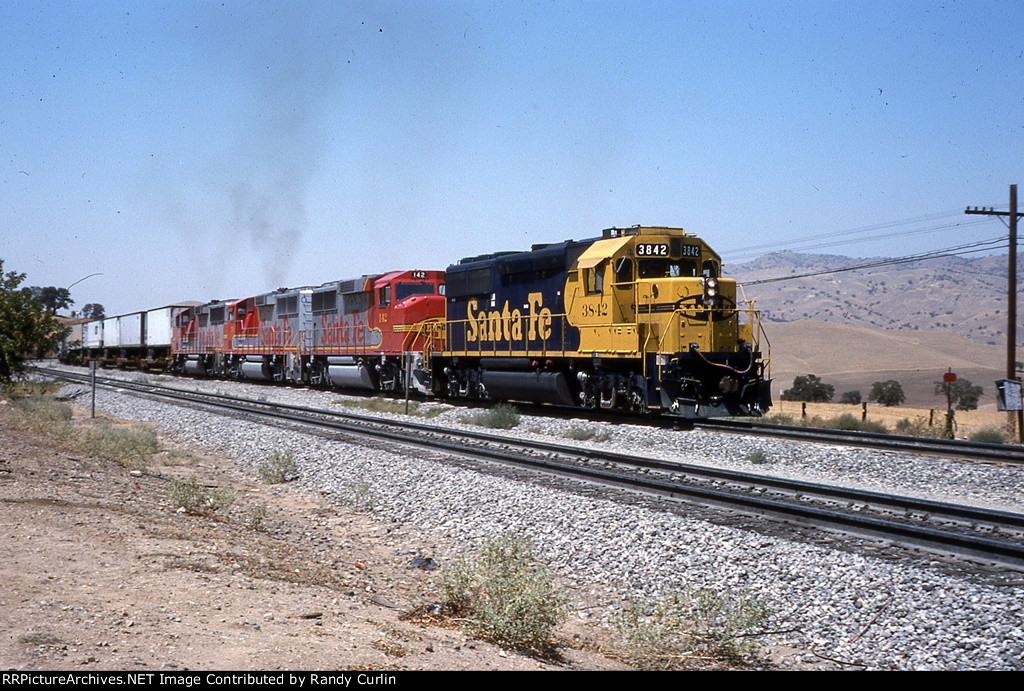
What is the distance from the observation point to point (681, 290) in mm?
17891


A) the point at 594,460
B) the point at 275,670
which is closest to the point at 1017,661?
the point at 275,670

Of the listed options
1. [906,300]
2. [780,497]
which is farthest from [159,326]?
[906,300]

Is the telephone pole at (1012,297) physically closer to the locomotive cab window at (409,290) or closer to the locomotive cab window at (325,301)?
the locomotive cab window at (409,290)

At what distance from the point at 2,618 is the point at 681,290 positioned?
14543 mm

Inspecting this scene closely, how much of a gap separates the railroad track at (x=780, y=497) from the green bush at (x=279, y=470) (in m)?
2.54

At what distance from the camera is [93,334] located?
66250 millimetres

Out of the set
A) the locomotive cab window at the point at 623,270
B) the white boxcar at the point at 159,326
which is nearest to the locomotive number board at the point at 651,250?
the locomotive cab window at the point at 623,270

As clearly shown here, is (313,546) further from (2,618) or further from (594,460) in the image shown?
(594,460)

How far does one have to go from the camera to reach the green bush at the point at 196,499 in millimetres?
10133

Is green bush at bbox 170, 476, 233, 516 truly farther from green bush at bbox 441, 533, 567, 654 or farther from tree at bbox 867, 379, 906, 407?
tree at bbox 867, 379, 906, 407

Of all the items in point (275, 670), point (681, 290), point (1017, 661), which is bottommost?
point (1017, 661)

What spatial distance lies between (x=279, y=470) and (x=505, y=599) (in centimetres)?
818

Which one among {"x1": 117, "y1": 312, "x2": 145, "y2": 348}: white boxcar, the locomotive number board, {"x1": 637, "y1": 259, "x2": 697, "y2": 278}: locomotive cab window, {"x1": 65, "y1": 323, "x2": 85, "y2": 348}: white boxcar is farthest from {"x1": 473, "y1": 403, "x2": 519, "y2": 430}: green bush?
{"x1": 65, "y1": 323, "x2": 85, "y2": 348}: white boxcar

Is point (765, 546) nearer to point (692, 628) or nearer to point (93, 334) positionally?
point (692, 628)
